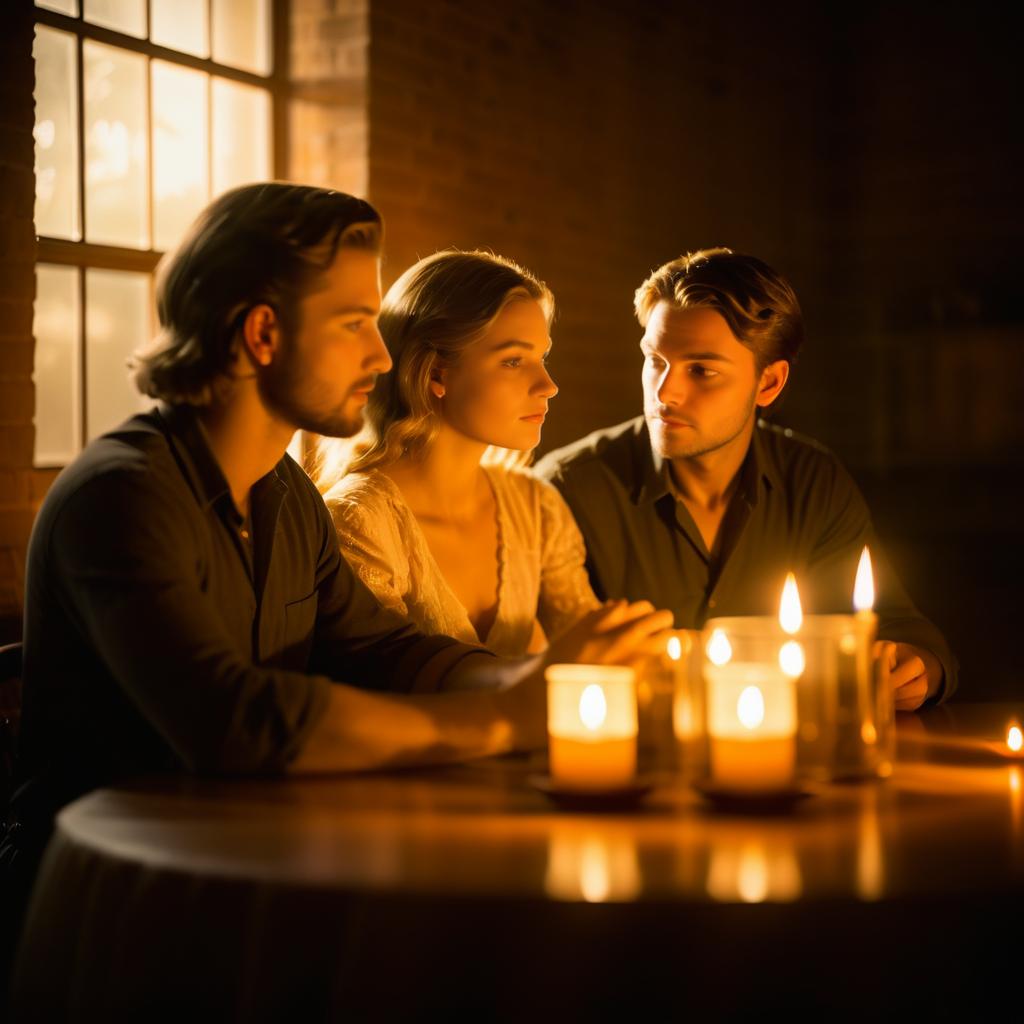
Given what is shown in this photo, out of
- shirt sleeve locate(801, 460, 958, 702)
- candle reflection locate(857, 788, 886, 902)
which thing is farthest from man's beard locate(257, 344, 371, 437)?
shirt sleeve locate(801, 460, 958, 702)

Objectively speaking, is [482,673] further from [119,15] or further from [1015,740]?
[119,15]

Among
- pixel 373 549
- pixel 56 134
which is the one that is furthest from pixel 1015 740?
pixel 56 134

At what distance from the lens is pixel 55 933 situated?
1.22 metres

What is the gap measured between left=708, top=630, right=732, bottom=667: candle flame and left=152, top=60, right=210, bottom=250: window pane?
250 cm

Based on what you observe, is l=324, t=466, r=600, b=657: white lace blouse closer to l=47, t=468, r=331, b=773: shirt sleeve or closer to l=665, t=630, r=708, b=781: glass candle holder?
l=47, t=468, r=331, b=773: shirt sleeve

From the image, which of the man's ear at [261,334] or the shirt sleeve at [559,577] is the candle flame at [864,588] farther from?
the shirt sleeve at [559,577]

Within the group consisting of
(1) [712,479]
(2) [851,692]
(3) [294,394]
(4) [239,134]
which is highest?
(4) [239,134]

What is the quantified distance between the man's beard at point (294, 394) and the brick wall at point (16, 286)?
1.34 meters

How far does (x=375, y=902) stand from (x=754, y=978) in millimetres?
270

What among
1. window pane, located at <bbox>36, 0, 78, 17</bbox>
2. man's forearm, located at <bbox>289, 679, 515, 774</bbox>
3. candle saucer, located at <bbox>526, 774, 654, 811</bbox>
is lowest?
candle saucer, located at <bbox>526, 774, 654, 811</bbox>

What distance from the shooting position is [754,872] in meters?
1.11

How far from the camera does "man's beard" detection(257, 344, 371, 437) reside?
1751 mm

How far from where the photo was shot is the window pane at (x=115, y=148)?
3355mm

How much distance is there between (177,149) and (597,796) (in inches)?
107
